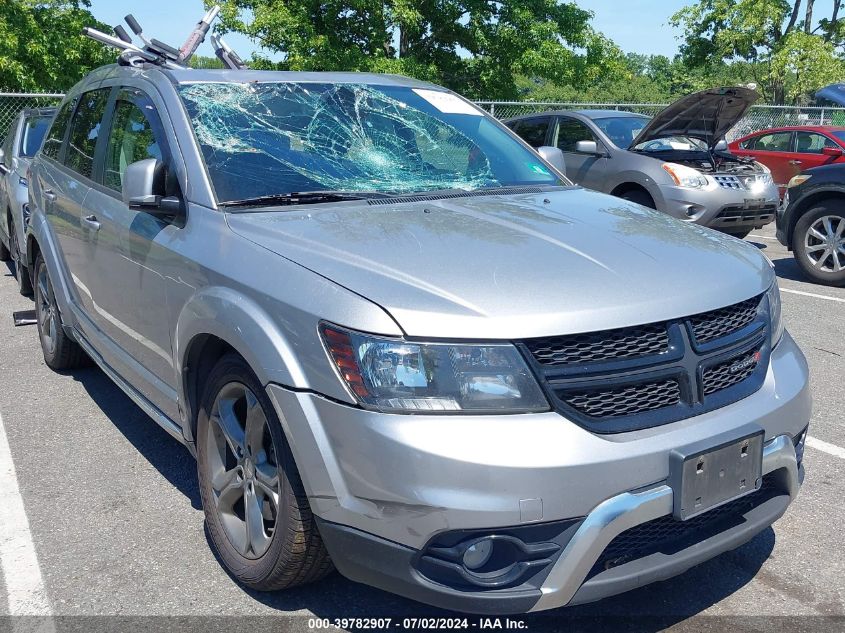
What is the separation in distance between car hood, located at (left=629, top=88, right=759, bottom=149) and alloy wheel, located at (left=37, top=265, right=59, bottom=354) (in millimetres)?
6148

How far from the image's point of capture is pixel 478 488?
7.07ft

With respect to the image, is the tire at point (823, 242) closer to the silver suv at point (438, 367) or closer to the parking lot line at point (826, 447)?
the parking lot line at point (826, 447)

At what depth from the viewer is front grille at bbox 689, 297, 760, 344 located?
2.51 meters

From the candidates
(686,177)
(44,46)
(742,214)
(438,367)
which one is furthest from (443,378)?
(44,46)

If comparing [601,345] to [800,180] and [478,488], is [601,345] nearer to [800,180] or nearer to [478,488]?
[478,488]

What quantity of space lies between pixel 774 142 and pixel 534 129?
544cm

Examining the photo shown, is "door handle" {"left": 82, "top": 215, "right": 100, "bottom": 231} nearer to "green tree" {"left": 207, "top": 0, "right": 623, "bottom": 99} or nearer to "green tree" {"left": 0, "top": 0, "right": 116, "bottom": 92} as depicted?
"green tree" {"left": 207, "top": 0, "right": 623, "bottom": 99}

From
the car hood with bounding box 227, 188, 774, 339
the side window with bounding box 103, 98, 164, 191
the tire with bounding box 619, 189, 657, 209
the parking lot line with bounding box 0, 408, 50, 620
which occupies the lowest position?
the parking lot line with bounding box 0, 408, 50, 620

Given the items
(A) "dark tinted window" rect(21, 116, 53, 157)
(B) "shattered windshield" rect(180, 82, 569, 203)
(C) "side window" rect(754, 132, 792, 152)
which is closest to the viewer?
(B) "shattered windshield" rect(180, 82, 569, 203)

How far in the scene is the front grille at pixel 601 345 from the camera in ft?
7.50

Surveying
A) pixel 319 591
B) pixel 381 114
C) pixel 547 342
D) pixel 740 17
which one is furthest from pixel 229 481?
pixel 740 17

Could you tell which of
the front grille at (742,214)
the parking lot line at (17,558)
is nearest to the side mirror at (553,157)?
the parking lot line at (17,558)

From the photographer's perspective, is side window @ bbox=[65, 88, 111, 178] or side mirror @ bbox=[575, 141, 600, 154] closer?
side window @ bbox=[65, 88, 111, 178]

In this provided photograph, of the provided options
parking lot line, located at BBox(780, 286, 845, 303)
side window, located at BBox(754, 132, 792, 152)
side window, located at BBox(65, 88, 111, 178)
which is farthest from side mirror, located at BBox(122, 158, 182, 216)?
side window, located at BBox(754, 132, 792, 152)
